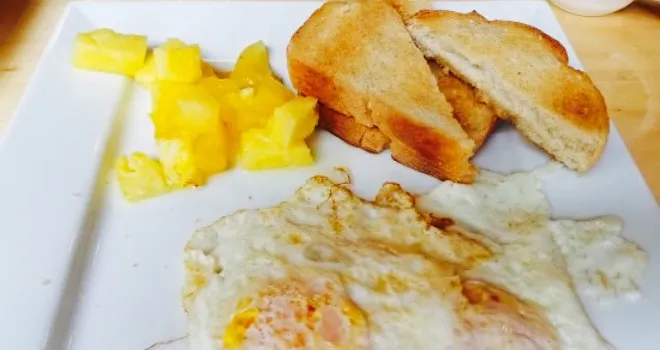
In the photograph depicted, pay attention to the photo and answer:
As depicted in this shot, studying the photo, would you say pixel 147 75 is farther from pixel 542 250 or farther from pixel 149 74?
pixel 542 250

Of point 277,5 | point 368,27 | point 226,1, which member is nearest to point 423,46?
point 368,27

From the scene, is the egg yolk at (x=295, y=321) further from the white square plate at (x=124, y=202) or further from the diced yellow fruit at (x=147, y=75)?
the diced yellow fruit at (x=147, y=75)

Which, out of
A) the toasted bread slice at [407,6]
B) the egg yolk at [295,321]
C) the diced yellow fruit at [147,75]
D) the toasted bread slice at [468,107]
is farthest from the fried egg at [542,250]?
the diced yellow fruit at [147,75]

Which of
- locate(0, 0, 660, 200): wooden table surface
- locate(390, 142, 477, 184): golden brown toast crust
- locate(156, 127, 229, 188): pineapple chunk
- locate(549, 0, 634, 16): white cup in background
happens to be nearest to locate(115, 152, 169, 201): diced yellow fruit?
locate(156, 127, 229, 188): pineapple chunk

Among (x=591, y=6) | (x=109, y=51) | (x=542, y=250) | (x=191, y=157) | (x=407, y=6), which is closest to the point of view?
(x=542, y=250)

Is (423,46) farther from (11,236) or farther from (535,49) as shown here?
(11,236)

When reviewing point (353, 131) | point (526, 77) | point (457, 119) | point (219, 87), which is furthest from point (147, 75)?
point (526, 77)

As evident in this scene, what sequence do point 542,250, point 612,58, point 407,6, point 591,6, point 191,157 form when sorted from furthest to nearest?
1. point 591,6
2. point 612,58
3. point 407,6
4. point 191,157
5. point 542,250
